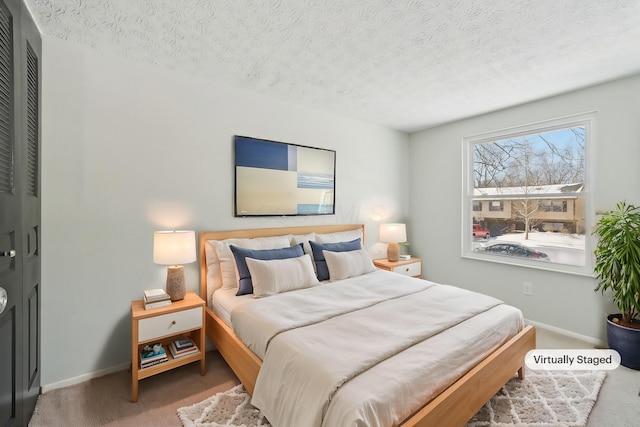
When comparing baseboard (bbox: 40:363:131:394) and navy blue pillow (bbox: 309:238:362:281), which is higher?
navy blue pillow (bbox: 309:238:362:281)

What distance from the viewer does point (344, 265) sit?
9.24 ft

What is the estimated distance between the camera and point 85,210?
2131mm

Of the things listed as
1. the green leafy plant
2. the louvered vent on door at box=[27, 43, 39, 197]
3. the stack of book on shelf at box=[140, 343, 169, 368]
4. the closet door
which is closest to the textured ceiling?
the louvered vent on door at box=[27, 43, 39, 197]

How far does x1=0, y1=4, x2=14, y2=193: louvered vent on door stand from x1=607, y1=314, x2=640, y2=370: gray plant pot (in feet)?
13.7

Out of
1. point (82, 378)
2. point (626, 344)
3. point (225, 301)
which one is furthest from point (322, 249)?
point (626, 344)

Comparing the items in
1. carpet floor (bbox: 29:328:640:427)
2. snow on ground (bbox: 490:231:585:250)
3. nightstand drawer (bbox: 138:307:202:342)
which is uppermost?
snow on ground (bbox: 490:231:585:250)

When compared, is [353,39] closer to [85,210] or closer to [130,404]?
[85,210]

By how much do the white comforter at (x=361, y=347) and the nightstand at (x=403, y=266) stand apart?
1245mm

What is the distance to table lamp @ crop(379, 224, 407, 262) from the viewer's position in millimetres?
3762

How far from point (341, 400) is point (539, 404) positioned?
1601mm

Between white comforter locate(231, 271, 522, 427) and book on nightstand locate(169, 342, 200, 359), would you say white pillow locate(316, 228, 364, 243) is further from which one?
book on nightstand locate(169, 342, 200, 359)

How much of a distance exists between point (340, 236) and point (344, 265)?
59 centimetres

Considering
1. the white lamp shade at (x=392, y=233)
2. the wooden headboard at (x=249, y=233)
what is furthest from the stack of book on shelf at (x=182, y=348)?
the white lamp shade at (x=392, y=233)

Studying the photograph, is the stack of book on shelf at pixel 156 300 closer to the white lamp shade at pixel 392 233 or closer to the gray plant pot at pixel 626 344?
the white lamp shade at pixel 392 233
